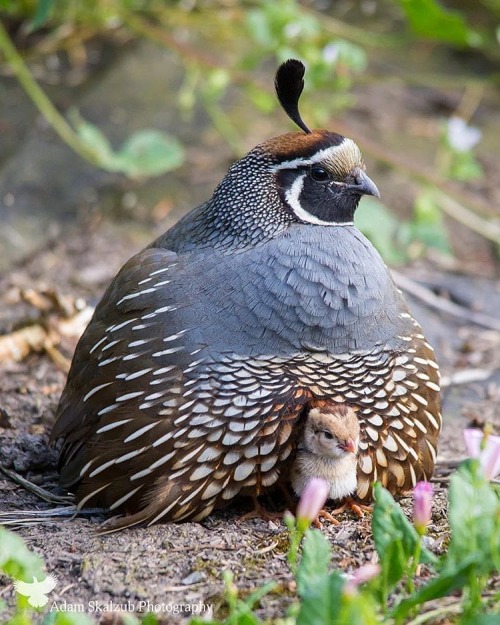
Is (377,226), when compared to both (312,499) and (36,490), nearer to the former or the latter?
(36,490)

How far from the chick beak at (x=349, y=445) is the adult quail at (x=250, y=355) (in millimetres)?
240

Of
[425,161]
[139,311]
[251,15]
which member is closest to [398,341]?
[139,311]

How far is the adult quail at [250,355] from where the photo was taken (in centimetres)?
410

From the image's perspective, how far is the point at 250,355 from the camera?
415 centimetres

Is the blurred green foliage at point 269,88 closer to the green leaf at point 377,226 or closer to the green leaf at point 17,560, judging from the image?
the green leaf at point 377,226

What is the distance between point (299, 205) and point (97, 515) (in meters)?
1.62

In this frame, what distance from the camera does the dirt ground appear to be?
12.2ft

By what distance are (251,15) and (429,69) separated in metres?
3.24

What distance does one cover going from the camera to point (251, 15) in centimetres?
784

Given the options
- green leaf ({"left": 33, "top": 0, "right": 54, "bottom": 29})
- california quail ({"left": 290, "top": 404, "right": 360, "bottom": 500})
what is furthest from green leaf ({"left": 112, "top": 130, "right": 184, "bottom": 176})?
california quail ({"left": 290, "top": 404, "right": 360, "bottom": 500})

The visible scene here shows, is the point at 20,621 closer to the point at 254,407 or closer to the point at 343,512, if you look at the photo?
the point at 254,407

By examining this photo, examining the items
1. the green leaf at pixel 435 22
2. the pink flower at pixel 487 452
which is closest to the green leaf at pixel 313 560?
the pink flower at pixel 487 452

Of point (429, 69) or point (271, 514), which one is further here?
point (429, 69)

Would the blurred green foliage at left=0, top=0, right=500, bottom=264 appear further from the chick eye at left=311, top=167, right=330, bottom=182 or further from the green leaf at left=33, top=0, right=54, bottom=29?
the chick eye at left=311, top=167, right=330, bottom=182
